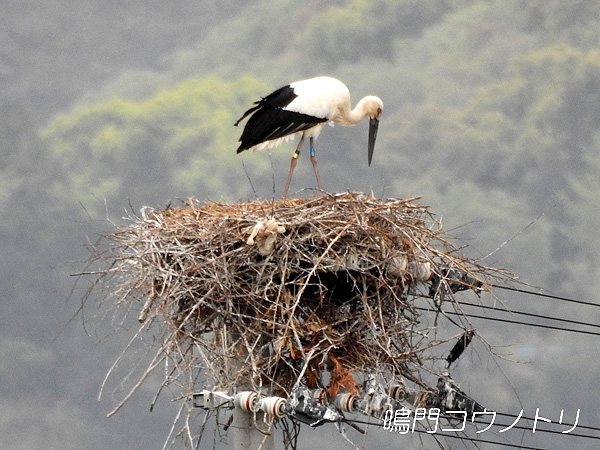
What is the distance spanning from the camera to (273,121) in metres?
10.5

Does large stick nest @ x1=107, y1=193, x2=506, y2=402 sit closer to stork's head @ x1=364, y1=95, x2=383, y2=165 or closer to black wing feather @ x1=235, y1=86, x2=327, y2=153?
black wing feather @ x1=235, y1=86, x2=327, y2=153

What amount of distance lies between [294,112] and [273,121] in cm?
17

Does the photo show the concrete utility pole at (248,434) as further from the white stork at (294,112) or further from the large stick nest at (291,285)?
the white stork at (294,112)

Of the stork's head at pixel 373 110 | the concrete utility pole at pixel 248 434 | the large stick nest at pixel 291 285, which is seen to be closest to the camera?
the concrete utility pole at pixel 248 434

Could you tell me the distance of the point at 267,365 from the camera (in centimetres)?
853

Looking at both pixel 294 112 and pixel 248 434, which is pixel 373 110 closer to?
pixel 294 112

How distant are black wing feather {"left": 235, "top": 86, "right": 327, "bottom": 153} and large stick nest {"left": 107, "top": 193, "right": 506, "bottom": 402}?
125 cm

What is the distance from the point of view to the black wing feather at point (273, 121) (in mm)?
10484

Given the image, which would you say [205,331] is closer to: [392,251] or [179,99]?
[392,251]

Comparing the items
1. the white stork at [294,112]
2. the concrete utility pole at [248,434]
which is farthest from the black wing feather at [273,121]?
the concrete utility pole at [248,434]

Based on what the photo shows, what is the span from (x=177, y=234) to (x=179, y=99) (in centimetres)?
4017

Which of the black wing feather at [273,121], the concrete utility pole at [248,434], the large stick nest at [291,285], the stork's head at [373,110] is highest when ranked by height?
the stork's head at [373,110]

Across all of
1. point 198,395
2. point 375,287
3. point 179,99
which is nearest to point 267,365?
point 198,395

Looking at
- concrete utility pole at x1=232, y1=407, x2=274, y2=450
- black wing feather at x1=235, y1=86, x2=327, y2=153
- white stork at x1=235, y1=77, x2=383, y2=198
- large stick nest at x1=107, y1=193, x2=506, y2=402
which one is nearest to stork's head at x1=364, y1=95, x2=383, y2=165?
white stork at x1=235, y1=77, x2=383, y2=198
